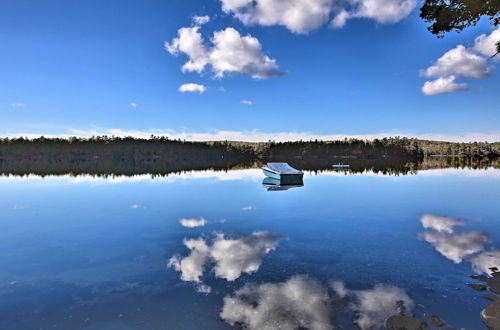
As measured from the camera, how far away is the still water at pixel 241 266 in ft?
26.2

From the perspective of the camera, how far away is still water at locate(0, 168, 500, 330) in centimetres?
799

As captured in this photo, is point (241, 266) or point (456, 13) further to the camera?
point (456, 13)

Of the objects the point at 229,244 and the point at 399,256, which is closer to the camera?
the point at 399,256

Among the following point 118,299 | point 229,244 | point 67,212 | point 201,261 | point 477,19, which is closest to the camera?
point 118,299

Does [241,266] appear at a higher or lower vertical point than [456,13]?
lower

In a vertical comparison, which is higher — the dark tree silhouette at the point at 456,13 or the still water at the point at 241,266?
the dark tree silhouette at the point at 456,13

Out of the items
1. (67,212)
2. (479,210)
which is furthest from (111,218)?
(479,210)

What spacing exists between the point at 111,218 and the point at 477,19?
25.1 meters

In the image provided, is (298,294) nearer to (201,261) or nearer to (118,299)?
(201,261)

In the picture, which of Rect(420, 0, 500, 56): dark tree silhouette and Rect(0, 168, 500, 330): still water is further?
Rect(420, 0, 500, 56): dark tree silhouette

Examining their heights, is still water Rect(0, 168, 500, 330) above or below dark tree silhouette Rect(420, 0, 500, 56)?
below

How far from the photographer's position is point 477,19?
50.7ft

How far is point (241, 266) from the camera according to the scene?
1149 cm

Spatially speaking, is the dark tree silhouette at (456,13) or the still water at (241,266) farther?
the dark tree silhouette at (456,13)
